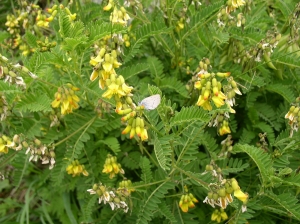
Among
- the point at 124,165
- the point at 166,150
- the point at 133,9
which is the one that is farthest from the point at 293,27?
the point at 124,165

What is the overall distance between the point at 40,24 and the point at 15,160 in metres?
0.86

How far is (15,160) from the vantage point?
7.55 feet

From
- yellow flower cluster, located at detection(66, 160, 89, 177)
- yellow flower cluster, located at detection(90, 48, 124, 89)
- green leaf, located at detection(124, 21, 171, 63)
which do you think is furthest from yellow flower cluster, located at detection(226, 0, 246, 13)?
Answer: yellow flower cluster, located at detection(66, 160, 89, 177)

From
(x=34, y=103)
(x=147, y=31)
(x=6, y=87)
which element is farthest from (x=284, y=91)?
(x=6, y=87)

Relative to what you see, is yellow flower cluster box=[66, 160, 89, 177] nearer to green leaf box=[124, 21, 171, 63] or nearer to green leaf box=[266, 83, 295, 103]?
green leaf box=[124, 21, 171, 63]

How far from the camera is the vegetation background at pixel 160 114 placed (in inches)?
60.5

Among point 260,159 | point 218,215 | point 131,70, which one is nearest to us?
point 260,159

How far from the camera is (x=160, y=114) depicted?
4.95 ft

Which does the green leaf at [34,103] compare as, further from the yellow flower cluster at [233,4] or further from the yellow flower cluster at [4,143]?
the yellow flower cluster at [233,4]

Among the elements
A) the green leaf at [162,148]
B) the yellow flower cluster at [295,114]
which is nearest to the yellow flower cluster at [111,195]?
the green leaf at [162,148]

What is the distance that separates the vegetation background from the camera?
1.54 m

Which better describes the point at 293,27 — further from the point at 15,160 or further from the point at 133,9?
the point at 15,160

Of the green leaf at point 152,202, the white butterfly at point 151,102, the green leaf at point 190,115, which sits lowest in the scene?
the green leaf at point 152,202

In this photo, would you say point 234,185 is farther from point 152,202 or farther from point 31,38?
point 31,38
